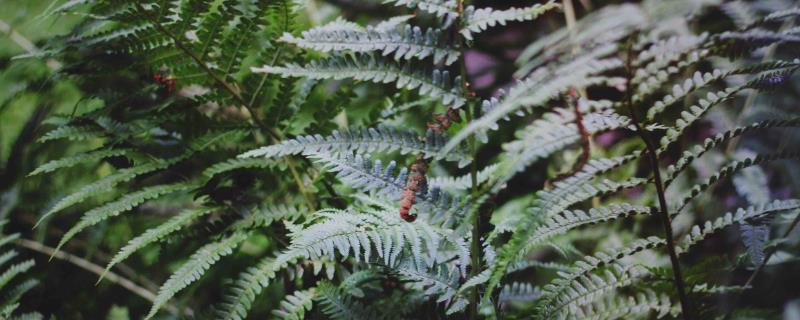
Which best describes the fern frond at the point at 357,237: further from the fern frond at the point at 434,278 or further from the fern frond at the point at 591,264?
the fern frond at the point at 591,264

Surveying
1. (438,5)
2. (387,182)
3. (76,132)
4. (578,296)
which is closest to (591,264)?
(578,296)

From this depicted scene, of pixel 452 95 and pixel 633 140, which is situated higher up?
pixel 633 140

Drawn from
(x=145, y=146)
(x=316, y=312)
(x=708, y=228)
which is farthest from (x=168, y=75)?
(x=708, y=228)

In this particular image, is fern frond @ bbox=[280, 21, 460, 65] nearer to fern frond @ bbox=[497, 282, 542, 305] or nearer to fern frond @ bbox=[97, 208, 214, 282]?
fern frond @ bbox=[97, 208, 214, 282]

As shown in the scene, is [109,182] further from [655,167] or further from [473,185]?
[655,167]

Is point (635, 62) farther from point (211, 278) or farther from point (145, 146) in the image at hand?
point (211, 278)

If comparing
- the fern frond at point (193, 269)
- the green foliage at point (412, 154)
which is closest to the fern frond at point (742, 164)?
the green foliage at point (412, 154)
